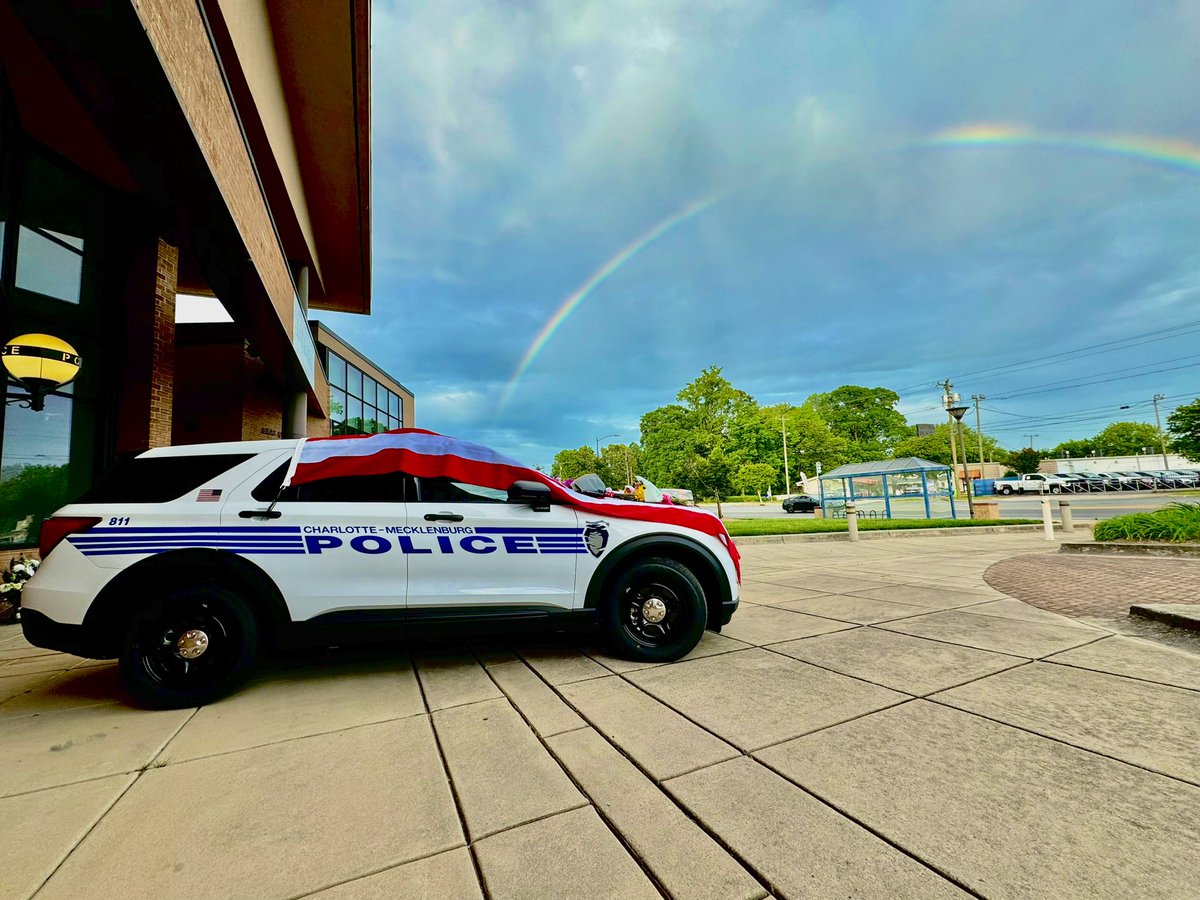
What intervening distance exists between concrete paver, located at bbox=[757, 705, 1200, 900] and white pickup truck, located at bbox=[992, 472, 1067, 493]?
57.8 m

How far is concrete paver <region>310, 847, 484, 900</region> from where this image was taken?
1.54 metres

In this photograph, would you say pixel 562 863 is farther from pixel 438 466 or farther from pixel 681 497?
pixel 681 497

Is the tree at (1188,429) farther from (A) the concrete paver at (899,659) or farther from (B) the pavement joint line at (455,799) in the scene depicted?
(B) the pavement joint line at (455,799)

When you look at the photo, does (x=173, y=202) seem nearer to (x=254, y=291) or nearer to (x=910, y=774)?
(x=254, y=291)

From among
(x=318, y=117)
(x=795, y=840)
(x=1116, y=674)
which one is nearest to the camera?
(x=795, y=840)

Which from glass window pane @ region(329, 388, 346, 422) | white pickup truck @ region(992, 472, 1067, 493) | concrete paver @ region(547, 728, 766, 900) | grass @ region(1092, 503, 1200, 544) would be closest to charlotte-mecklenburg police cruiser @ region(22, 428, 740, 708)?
concrete paver @ region(547, 728, 766, 900)

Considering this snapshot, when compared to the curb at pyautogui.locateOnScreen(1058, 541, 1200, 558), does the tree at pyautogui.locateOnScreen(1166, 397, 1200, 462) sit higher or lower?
higher

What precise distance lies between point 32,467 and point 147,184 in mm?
4708

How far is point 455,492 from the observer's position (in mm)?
3666

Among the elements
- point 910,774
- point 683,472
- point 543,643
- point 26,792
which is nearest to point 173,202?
point 26,792

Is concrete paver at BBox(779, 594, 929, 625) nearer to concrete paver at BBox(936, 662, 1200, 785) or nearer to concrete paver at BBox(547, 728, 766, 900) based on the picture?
concrete paver at BBox(936, 662, 1200, 785)

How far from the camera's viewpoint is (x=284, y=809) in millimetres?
2012

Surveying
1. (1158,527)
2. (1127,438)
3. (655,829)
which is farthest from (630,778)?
(1127,438)

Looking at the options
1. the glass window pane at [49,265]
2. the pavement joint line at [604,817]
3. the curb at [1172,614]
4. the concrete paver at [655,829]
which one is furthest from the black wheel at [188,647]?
the curb at [1172,614]
